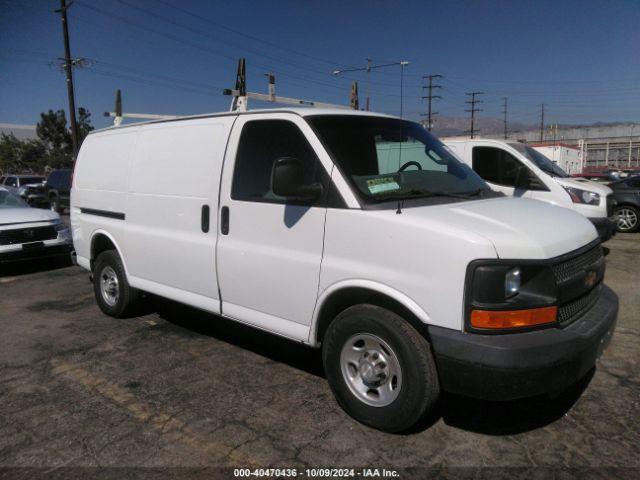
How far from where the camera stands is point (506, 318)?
2.63m

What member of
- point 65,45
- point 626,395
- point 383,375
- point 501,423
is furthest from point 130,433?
point 65,45

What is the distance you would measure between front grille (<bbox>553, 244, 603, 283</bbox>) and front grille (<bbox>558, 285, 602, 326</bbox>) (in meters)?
0.17

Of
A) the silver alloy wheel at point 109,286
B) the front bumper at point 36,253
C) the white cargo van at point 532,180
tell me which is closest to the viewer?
the silver alloy wheel at point 109,286

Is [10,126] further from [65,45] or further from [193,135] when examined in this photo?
[193,135]

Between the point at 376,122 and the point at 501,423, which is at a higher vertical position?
the point at 376,122

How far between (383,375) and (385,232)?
89 cm

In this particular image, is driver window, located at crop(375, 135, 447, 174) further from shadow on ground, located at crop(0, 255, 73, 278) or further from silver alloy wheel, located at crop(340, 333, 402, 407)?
shadow on ground, located at crop(0, 255, 73, 278)

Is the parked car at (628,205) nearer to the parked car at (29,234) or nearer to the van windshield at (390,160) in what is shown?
the van windshield at (390,160)

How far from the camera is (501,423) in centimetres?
328

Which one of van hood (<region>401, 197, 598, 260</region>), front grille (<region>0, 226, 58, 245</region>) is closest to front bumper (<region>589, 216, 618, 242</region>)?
van hood (<region>401, 197, 598, 260</region>)

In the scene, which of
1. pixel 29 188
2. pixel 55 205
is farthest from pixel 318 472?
pixel 29 188

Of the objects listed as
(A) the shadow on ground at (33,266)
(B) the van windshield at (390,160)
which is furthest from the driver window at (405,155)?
(A) the shadow on ground at (33,266)

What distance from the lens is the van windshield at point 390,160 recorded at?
330 centimetres

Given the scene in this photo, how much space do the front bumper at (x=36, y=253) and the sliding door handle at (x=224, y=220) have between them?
591 centimetres
